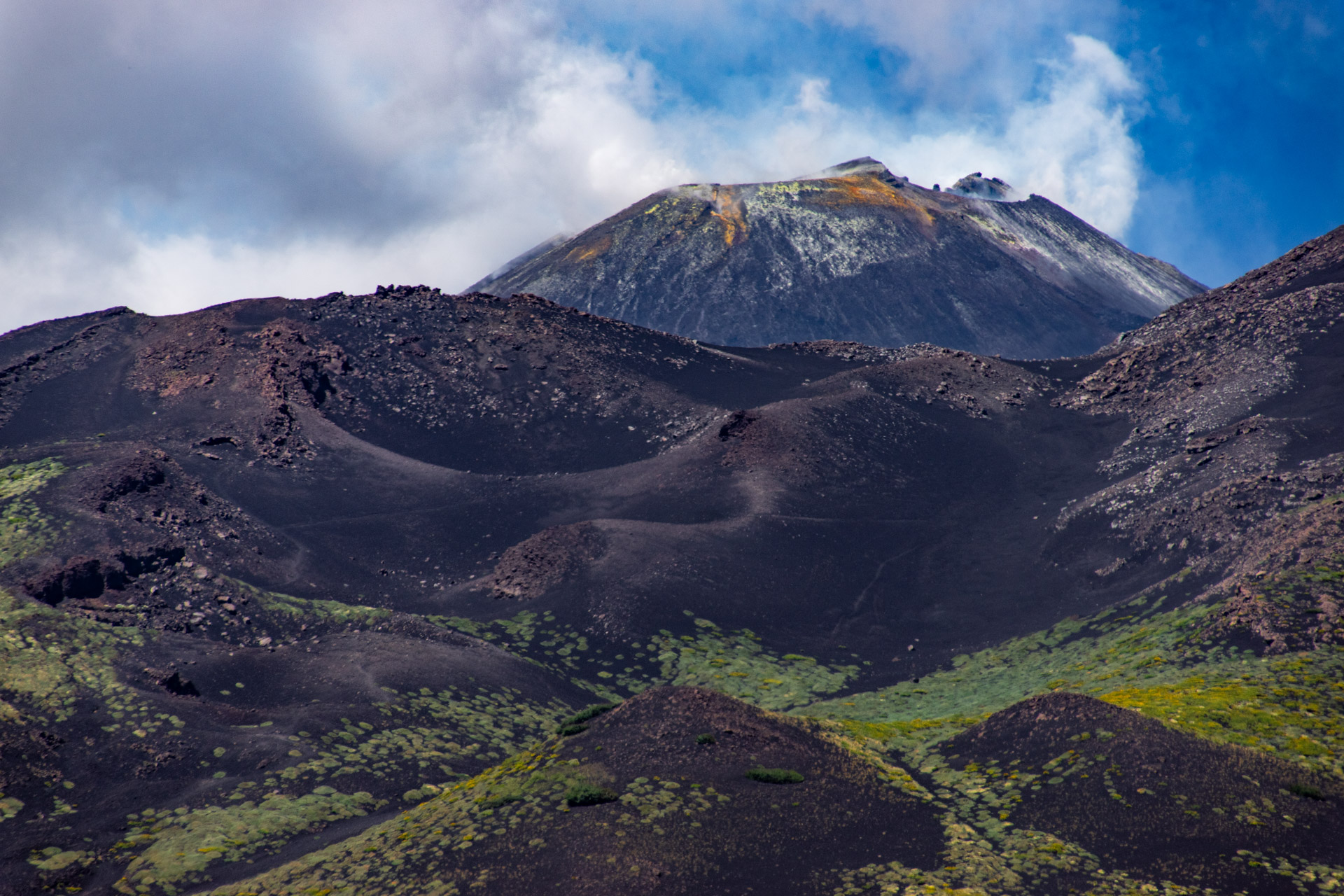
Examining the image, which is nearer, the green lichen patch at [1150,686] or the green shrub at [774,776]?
the green shrub at [774,776]

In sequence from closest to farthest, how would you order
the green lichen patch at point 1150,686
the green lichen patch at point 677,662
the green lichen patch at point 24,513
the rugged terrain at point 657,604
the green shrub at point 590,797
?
the green shrub at point 590,797 → the rugged terrain at point 657,604 → the green lichen patch at point 1150,686 → the green lichen patch at point 677,662 → the green lichen patch at point 24,513

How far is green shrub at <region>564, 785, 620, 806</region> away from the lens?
22.1 meters

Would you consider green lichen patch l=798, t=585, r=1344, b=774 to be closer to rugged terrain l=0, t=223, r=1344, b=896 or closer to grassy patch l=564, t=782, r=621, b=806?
rugged terrain l=0, t=223, r=1344, b=896

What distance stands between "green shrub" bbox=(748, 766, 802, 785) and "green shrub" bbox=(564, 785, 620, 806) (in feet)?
12.5

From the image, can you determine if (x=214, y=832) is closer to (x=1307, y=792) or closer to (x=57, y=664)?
(x=57, y=664)

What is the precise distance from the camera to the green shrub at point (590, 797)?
72.4ft

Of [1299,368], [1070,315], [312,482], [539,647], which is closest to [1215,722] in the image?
[539,647]

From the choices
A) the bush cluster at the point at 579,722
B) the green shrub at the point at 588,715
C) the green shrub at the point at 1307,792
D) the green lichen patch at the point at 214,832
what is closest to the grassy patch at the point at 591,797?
the bush cluster at the point at 579,722

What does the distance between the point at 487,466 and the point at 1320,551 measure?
5568cm

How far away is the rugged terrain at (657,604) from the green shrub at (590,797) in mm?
103

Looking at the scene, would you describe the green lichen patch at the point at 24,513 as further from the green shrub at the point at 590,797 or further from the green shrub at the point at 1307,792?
the green shrub at the point at 1307,792

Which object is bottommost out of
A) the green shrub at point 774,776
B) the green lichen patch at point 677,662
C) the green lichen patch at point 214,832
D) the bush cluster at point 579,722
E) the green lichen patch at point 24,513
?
the green lichen patch at point 214,832

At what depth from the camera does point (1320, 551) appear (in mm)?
37750

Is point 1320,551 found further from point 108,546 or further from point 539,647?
point 108,546
